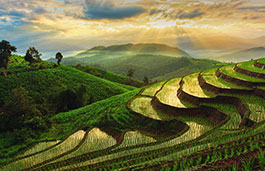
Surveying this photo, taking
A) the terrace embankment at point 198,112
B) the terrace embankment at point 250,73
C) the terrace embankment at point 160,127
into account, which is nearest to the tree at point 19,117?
the terrace embankment at point 160,127

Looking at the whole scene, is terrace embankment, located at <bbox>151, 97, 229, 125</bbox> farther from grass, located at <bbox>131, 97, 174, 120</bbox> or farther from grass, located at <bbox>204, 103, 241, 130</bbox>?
grass, located at <bbox>131, 97, 174, 120</bbox>

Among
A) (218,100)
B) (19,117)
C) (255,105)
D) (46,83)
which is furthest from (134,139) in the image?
(46,83)

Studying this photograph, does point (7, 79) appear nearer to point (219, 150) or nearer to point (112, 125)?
point (112, 125)

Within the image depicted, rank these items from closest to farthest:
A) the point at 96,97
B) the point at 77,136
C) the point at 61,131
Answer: the point at 77,136
the point at 61,131
the point at 96,97

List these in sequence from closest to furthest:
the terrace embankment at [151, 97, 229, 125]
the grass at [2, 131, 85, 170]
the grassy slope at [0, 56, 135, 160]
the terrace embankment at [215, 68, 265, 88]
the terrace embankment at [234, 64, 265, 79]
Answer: the grass at [2, 131, 85, 170] → the terrace embankment at [151, 97, 229, 125] → the terrace embankment at [215, 68, 265, 88] → the terrace embankment at [234, 64, 265, 79] → the grassy slope at [0, 56, 135, 160]

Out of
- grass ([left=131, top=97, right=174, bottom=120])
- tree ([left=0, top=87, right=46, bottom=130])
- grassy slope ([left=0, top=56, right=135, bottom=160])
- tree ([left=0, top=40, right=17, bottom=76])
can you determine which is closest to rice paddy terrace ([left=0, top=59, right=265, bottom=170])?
grass ([left=131, top=97, right=174, bottom=120])

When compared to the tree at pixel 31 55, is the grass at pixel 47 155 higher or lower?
lower

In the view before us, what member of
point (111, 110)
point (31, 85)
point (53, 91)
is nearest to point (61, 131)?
point (111, 110)

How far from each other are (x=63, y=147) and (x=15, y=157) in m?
4.24

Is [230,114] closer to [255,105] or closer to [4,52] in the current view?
[255,105]

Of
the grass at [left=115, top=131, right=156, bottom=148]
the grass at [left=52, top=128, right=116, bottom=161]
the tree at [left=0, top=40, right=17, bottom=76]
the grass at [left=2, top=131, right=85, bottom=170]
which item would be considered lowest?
the grass at [left=2, top=131, right=85, bottom=170]

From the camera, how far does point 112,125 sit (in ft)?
51.3

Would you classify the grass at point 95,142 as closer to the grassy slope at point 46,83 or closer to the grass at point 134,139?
the grass at point 134,139

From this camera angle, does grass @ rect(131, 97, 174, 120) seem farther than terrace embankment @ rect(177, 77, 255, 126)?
Yes
